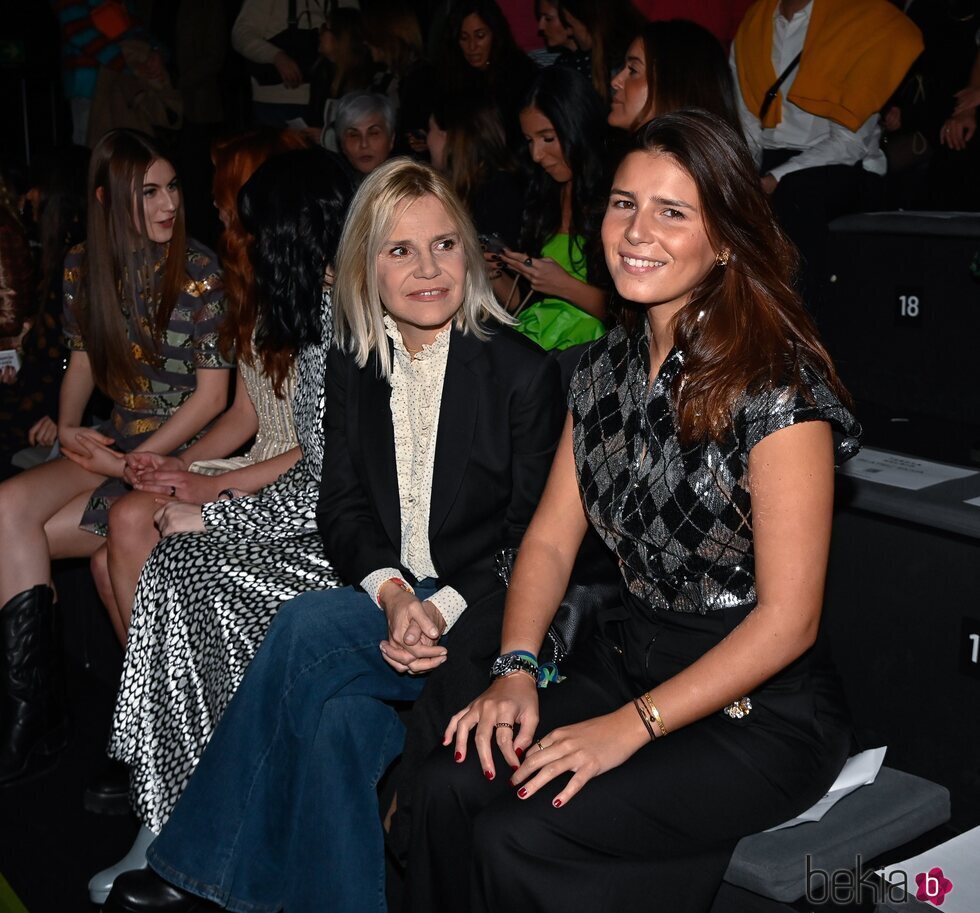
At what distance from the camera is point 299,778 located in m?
2.07

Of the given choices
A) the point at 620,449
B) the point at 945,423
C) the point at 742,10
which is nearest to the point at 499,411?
the point at 620,449

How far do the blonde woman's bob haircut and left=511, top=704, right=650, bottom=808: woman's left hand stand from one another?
0.89 m

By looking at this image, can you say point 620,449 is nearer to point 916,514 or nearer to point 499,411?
point 499,411

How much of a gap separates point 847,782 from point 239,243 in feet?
6.62

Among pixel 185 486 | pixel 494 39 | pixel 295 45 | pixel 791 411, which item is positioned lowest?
pixel 185 486

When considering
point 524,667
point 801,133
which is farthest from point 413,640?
point 801,133

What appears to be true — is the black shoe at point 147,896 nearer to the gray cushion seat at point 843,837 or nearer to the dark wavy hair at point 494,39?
the gray cushion seat at point 843,837

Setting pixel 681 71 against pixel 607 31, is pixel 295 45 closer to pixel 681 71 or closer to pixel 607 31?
pixel 607 31

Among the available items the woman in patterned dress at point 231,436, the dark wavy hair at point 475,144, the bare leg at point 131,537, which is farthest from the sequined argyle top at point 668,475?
the dark wavy hair at point 475,144

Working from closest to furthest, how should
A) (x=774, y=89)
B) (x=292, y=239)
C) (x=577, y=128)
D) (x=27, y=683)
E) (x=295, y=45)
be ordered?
(x=292, y=239) → (x=27, y=683) → (x=577, y=128) → (x=774, y=89) → (x=295, y=45)

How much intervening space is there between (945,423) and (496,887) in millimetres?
1999

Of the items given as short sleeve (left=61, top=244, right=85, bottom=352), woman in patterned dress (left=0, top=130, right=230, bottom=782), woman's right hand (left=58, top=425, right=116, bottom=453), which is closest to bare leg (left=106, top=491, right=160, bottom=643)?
woman in patterned dress (left=0, top=130, right=230, bottom=782)

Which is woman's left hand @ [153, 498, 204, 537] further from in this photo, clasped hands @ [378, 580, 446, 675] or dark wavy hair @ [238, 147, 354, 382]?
clasped hands @ [378, 580, 446, 675]

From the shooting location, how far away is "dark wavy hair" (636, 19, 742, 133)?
3.29 m
